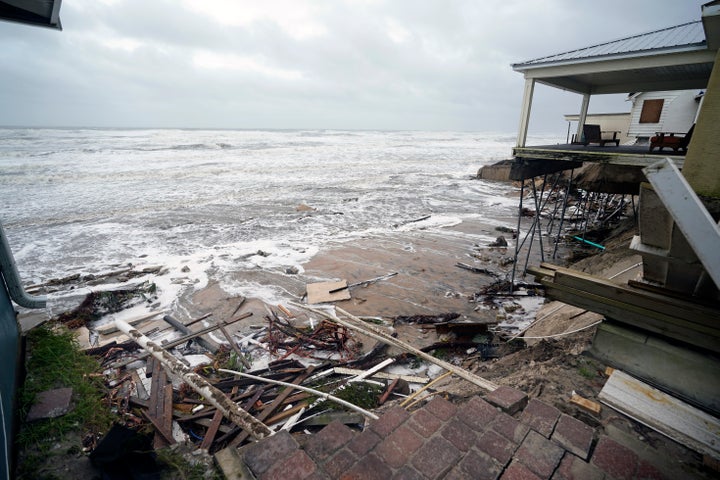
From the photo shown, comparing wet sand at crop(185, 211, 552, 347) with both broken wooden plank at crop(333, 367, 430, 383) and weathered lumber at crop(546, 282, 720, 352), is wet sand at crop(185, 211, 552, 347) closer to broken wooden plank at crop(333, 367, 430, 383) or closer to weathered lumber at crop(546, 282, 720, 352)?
broken wooden plank at crop(333, 367, 430, 383)

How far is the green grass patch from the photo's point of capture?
2867mm

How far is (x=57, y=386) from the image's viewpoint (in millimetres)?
3510

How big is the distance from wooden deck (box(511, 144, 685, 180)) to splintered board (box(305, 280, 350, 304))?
4.91 m

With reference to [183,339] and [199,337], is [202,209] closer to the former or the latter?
[199,337]

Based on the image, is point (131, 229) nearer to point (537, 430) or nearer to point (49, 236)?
point (49, 236)

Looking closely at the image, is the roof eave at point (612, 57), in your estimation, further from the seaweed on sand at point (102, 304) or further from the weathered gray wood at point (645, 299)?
the seaweed on sand at point (102, 304)

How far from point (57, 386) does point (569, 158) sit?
30.5ft

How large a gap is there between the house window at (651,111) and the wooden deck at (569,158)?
20.5 m

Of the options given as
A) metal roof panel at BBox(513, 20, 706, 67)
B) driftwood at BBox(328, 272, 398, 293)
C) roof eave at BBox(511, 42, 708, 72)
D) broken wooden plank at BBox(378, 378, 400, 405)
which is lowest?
driftwood at BBox(328, 272, 398, 293)

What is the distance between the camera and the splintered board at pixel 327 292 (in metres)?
7.88

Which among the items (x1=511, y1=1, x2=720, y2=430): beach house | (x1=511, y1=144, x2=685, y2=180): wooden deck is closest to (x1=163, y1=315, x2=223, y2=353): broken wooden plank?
(x1=511, y1=1, x2=720, y2=430): beach house

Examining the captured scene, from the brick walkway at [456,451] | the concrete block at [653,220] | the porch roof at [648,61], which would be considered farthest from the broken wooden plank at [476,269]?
the brick walkway at [456,451]

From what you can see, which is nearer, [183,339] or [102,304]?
[183,339]

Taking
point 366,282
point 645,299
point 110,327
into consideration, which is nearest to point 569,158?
point 645,299
